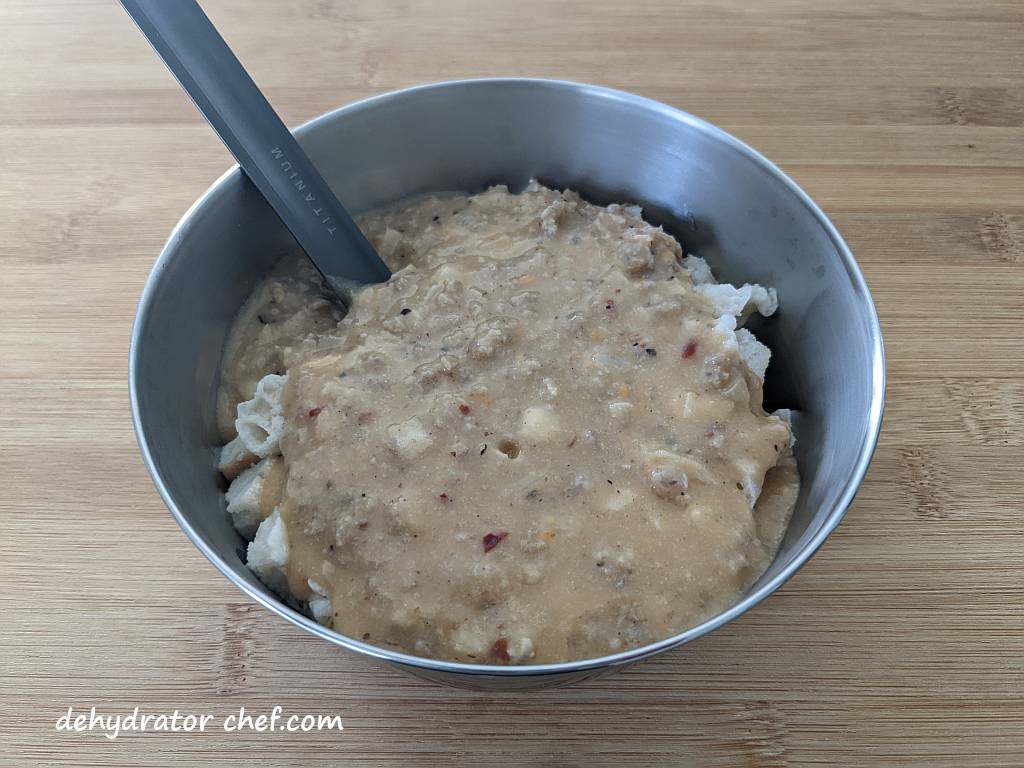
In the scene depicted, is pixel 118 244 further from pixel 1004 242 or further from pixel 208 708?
pixel 1004 242

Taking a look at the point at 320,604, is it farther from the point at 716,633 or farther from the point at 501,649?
the point at 716,633

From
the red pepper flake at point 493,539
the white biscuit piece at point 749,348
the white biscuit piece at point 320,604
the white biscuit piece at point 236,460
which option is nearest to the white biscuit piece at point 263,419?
the white biscuit piece at point 236,460

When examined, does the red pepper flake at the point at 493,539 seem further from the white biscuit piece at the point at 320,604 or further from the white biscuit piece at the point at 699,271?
the white biscuit piece at the point at 699,271

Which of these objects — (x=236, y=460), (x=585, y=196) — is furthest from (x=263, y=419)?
(x=585, y=196)

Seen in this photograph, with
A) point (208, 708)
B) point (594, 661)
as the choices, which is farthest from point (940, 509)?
point (208, 708)

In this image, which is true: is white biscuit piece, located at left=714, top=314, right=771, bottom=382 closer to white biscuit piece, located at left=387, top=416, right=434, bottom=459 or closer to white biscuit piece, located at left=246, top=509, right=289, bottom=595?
white biscuit piece, located at left=387, top=416, right=434, bottom=459
